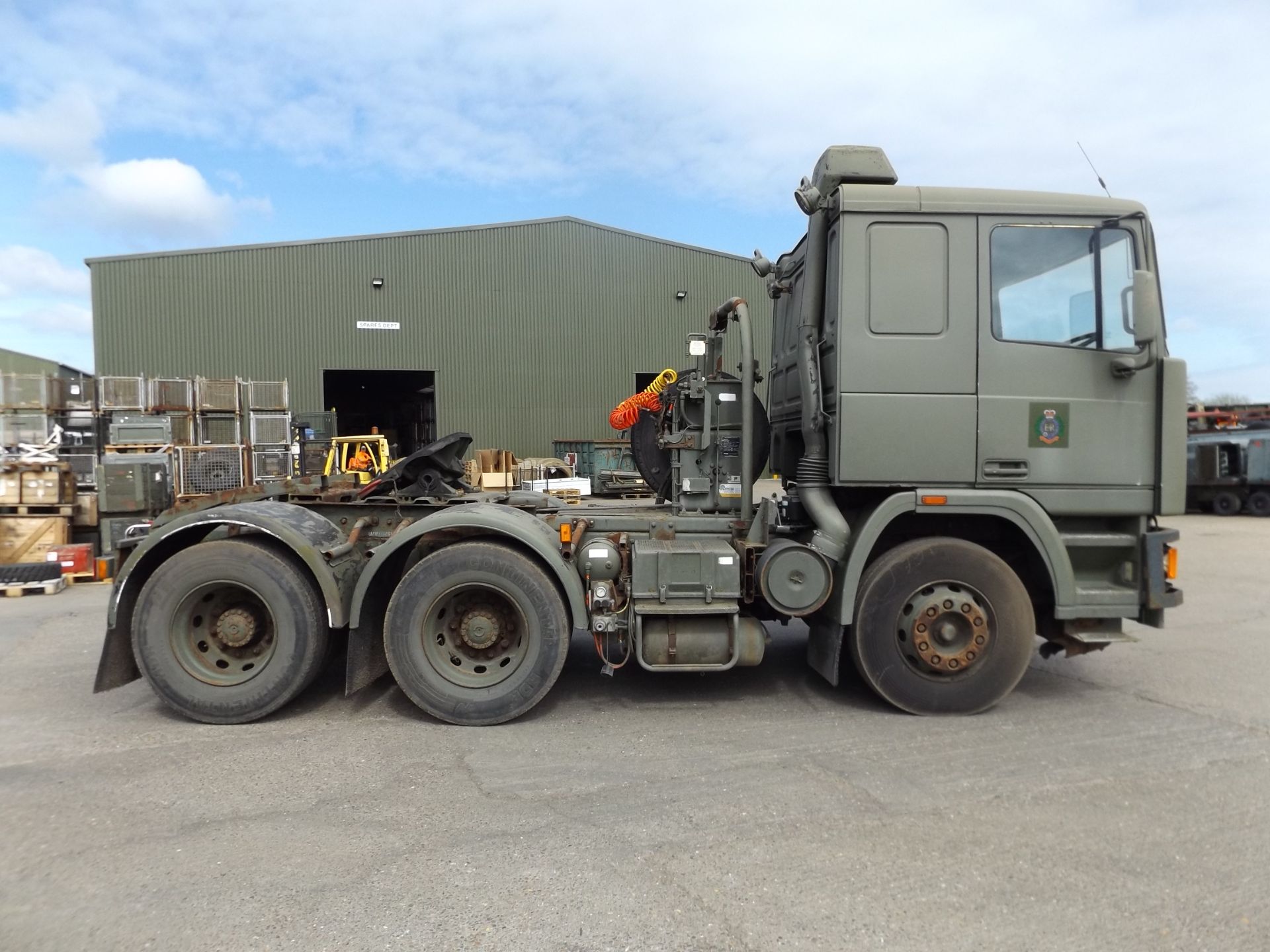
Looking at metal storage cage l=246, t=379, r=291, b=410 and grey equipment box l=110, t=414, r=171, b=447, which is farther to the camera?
metal storage cage l=246, t=379, r=291, b=410

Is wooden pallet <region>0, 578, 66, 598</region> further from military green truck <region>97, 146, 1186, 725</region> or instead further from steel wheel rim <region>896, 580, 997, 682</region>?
steel wheel rim <region>896, 580, 997, 682</region>

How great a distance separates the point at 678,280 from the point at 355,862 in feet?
76.9

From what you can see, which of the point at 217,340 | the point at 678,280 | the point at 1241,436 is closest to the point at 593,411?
the point at 678,280

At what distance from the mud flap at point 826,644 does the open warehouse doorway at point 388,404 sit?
798 inches

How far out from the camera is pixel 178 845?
337 centimetres

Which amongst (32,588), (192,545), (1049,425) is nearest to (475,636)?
(192,545)

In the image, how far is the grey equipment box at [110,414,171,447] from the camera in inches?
492

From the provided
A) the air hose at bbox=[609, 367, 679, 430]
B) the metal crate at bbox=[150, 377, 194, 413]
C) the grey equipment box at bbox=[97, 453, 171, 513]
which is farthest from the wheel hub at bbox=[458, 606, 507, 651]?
the metal crate at bbox=[150, 377, 194, 413]

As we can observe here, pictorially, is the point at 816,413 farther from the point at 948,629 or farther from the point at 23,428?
the point at 23,428

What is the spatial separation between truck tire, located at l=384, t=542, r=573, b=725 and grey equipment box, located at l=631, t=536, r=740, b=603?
21.9 inches

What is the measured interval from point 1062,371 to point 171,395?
48.3ft

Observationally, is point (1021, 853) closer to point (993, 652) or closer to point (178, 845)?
point (993, 652)

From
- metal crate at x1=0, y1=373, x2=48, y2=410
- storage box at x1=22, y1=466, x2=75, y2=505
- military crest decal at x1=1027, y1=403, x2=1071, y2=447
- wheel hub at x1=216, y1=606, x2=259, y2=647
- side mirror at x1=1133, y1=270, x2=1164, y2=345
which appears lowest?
wheel hub at x1=216, y1=606, x2=259, y2=647

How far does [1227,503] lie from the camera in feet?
74.1
